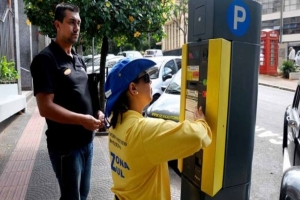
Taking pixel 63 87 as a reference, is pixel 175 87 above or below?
below

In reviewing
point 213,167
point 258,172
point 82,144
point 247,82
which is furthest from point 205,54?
point 258,172

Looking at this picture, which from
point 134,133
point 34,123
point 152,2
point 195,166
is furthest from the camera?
point 34,123

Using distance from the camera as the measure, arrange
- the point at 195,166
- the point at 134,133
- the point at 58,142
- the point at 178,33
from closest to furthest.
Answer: the point at 134,133
the point at 195,166
the point at 58,142
the point at 178,33

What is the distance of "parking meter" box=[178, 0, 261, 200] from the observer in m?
1.67

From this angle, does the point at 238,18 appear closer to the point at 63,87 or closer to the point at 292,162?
the point at 63,87

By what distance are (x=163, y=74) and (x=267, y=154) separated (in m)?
4.53

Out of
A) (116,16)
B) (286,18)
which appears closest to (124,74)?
(116,16)

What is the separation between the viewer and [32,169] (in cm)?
434

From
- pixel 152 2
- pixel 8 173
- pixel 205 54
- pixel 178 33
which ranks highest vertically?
pixel 178 33

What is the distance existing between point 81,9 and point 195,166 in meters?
3.66

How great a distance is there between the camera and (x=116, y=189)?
5.29ft

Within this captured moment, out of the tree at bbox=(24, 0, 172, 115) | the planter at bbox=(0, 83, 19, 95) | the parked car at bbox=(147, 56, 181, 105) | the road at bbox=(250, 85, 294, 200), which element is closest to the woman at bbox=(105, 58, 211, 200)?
the road at bbox=(250, 85, 294, 200)

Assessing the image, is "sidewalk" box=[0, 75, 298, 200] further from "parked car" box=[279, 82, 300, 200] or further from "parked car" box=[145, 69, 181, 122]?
"parked car" box=[279, 82, 300, 200]

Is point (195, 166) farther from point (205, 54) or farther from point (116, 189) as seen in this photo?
point (205, 54)
